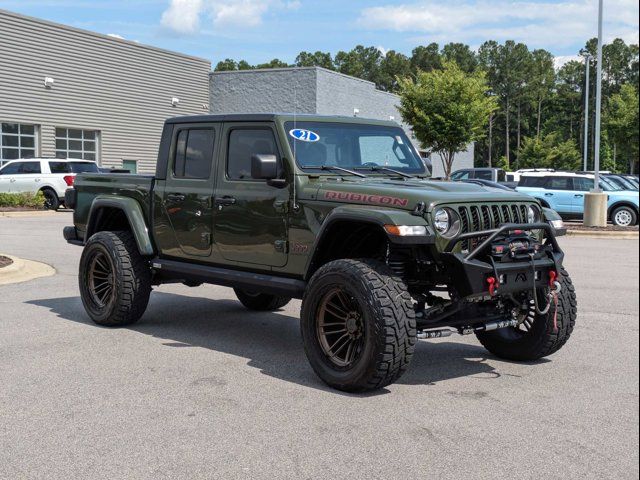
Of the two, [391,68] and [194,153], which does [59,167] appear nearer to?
[194,153]

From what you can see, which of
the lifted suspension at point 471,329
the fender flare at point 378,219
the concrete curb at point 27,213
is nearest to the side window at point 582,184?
Answer: the concrete curb at point 27,213

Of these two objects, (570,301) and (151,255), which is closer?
(570,301)

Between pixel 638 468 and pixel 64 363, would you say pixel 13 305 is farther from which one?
pixel 638 468

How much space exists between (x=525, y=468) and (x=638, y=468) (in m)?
2.97

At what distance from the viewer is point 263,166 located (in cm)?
652

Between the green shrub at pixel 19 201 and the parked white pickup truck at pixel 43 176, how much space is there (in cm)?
64

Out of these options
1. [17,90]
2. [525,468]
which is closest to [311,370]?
[525,468]

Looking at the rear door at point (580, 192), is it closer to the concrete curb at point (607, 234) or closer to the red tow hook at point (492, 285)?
the concrete curb at point (607, 234)

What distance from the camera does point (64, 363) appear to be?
6.71m

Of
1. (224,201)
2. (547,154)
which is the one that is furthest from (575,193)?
(547,154)

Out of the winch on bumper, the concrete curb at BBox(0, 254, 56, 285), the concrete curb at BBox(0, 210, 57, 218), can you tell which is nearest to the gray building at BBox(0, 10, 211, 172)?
the concrete curb at BBox(0, 210, 57, 218)

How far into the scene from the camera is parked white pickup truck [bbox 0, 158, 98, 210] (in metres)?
27.8

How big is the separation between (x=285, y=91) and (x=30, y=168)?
16.9m

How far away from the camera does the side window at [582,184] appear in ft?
84.2
